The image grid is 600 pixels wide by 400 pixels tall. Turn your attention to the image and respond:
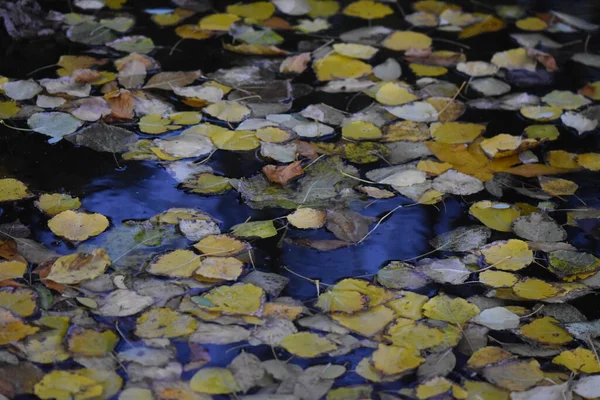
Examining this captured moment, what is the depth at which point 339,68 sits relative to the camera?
2.21 m

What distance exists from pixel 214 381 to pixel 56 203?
62 centimetres

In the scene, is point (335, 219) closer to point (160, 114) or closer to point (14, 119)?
point (160, 114)

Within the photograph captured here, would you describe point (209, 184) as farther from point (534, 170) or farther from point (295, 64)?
point (534, 170)

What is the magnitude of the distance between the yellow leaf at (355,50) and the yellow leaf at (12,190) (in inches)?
40.6

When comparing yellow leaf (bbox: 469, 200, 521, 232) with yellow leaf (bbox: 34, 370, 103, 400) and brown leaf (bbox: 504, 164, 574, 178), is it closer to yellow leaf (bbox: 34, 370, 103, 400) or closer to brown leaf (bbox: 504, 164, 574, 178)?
brown leaf (bbox: 504, 164, 574, 178)

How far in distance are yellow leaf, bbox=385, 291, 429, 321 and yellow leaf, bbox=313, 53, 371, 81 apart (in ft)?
2.99

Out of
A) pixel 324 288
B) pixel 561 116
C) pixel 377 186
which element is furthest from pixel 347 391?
pixel 561 116

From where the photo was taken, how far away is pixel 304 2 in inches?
102

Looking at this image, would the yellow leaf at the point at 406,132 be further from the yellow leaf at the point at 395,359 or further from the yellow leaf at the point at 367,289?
the yellow leaf at the point at 395,359

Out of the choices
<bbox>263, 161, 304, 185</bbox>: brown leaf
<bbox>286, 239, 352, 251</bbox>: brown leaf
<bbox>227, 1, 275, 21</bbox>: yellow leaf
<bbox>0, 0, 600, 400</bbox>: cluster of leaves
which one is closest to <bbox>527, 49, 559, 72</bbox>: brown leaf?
<bbox>0, 0, 600, 400</bbox>: cluster of leaves

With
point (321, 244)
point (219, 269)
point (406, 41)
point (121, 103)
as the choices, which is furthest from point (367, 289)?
point (406, 41)

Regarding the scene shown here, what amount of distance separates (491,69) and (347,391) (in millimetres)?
1338

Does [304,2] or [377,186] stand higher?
[304,2]

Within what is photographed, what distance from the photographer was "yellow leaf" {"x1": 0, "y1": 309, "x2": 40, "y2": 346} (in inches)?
50.6
